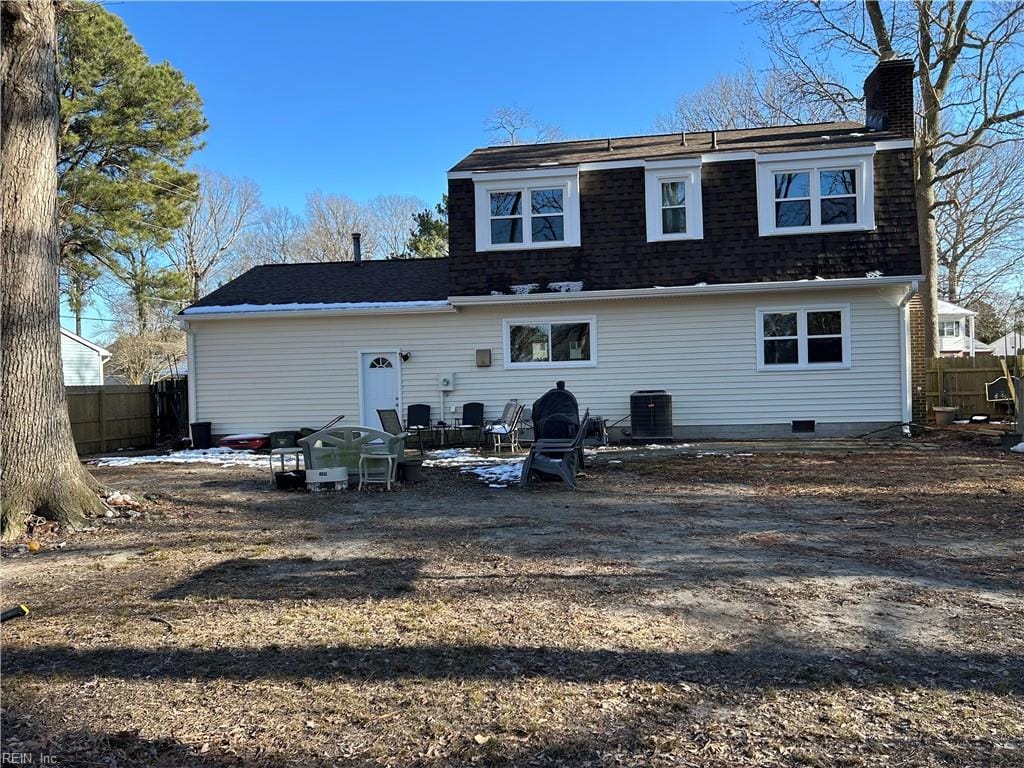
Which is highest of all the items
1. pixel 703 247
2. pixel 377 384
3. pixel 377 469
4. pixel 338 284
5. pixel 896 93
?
pixel 896 93

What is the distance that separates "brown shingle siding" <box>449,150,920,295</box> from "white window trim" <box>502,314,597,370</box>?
2.49ft

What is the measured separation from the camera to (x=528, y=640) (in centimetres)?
363

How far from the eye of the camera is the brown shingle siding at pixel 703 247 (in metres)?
13.4

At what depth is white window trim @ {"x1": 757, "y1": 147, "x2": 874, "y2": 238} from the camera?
13.5 meters

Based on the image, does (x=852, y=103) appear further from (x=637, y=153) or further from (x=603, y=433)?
(x=603, y=433)

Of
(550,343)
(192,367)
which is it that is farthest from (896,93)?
(192,367)

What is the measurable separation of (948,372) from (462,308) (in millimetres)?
14056

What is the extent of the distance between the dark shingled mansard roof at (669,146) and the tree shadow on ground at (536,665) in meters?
12.5

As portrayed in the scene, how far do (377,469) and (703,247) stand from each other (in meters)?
8.65

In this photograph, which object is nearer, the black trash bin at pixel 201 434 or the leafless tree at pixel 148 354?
the black trash bin at pixel 201 434

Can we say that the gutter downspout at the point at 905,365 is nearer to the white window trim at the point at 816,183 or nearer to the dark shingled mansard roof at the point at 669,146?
the white window trim at the point at 816,183

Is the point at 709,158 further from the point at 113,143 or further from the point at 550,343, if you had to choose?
the point at 113,143

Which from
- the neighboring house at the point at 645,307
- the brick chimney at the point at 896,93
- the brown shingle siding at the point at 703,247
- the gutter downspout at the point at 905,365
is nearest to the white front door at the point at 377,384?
the neighboring house at the point at 645,307

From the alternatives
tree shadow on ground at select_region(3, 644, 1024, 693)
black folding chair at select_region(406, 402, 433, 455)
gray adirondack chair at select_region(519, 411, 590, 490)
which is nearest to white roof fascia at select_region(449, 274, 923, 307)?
black folding chair at select_region(406, 402, 433, 455)
